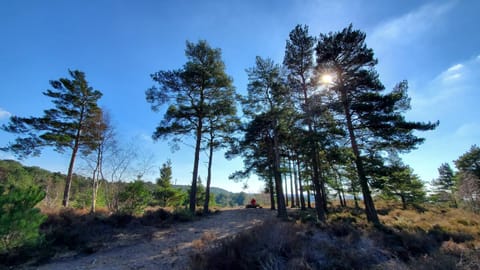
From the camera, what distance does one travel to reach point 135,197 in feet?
35.3

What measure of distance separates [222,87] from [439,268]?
13.1 m

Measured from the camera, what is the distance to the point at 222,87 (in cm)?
1381

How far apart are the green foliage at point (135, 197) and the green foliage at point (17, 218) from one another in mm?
5681

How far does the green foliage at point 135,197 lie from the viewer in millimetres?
10492

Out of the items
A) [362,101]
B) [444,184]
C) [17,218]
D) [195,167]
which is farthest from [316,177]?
[444,184]

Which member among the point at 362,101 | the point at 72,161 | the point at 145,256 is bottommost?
the point at 145,256

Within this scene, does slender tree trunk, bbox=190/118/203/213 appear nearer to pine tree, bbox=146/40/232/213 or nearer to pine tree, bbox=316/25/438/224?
pine tree, bbox=146/40/232/213

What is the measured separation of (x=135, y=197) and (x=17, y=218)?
6455mm

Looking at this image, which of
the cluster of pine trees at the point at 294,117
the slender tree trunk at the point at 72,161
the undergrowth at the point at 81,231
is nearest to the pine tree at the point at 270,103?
the cluster of pine trees at the point at 294,117

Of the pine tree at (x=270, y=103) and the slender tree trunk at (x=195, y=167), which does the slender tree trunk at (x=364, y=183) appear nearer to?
the pine tree at (x=270, y=103)

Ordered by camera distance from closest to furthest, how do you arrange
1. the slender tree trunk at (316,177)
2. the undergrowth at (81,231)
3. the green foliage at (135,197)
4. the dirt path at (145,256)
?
the dirt path at (145,256) → the undergrowth at (81,231) → the slender tree trunk at (316,177) → the green foliage at (135,197)

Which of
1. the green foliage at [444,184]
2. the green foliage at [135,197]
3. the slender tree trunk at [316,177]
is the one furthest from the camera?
the green foliage at [444,184]

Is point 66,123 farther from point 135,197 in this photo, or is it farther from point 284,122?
point 284,122

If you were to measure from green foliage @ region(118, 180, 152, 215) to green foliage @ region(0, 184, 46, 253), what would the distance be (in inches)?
224
